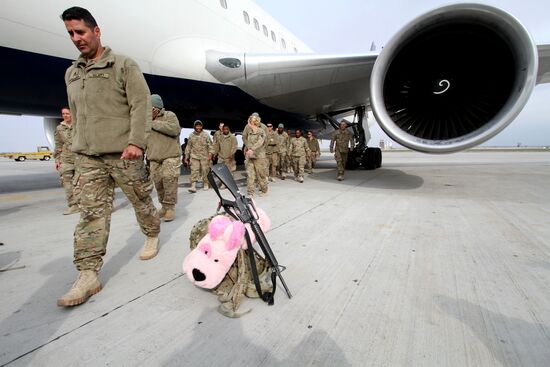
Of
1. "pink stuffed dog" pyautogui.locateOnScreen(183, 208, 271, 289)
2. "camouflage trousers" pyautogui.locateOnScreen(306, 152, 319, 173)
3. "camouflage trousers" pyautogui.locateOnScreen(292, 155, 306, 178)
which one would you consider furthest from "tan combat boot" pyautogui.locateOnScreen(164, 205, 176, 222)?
"camouflage trousers" pyautogui.locateOnScreen(306, 152, 319, 173)

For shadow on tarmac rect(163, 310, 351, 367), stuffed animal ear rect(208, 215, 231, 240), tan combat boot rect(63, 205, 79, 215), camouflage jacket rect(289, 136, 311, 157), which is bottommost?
tan combat boot rect(63, 205, 79, 215)

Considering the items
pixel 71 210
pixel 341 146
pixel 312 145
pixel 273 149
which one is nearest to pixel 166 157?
pixel 71 210

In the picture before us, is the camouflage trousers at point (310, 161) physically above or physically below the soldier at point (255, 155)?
below

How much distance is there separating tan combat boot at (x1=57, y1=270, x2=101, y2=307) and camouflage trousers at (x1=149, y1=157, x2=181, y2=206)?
1.57m

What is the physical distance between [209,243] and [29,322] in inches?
37.0

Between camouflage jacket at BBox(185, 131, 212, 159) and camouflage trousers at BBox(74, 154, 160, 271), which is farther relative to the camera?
camouflage jacket at BBox(185, 131, 212, 159)

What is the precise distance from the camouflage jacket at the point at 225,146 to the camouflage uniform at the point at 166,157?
7.09ft

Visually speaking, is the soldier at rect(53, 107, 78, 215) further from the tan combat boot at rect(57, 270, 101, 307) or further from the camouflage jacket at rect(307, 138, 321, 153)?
the camouflage jacket at rect(307, 138, 321, 153)

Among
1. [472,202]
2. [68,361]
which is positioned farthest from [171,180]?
[472,202]

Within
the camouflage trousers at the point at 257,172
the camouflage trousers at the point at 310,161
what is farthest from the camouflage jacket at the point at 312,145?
the camouflage trousers at the point at 257,172

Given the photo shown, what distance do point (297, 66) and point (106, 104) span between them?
4009 millimetres

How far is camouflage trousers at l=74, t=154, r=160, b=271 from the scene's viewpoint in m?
1.56

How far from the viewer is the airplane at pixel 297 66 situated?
352 cm

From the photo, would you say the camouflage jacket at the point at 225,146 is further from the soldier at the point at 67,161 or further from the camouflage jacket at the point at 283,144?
the soldier at the point at 67,161
